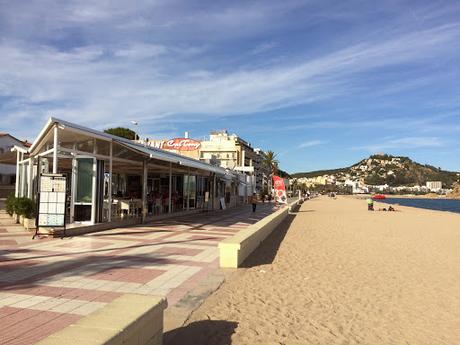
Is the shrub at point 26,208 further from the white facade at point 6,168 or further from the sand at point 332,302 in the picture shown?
the white facade at point 6,168

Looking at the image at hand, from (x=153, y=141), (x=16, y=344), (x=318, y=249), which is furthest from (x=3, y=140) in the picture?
(x=16, y=344)

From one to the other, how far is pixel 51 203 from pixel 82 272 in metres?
4.60

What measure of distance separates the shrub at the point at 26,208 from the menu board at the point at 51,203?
7.80 ft

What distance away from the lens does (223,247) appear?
8164mm

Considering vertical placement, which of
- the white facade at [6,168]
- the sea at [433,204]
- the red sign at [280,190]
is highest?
the white facade at [6,168]

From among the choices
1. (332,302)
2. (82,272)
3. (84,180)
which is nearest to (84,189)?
(84,180)

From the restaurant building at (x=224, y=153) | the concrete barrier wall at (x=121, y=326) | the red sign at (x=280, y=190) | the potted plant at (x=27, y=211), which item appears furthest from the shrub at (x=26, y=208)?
the restaurant building at (x=224, y=153)

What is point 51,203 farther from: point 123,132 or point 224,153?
point 224,153

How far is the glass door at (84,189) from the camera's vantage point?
13203mm

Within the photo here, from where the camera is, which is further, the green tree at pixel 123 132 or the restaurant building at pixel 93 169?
the green tree at pixel 123 132

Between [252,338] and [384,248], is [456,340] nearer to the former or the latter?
[252,338]

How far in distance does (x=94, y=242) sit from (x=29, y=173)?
8.09 m

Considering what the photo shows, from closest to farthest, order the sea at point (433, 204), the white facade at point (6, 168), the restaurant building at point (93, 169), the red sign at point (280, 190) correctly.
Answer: the restaurant building at point (93, 169)
the red sign at point (280, 190)
the white facade at point (6, 168)
the sea at point (433, 204)

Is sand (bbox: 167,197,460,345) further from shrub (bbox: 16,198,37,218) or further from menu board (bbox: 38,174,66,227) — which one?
shrub (bbox: 16,198,37,218)
